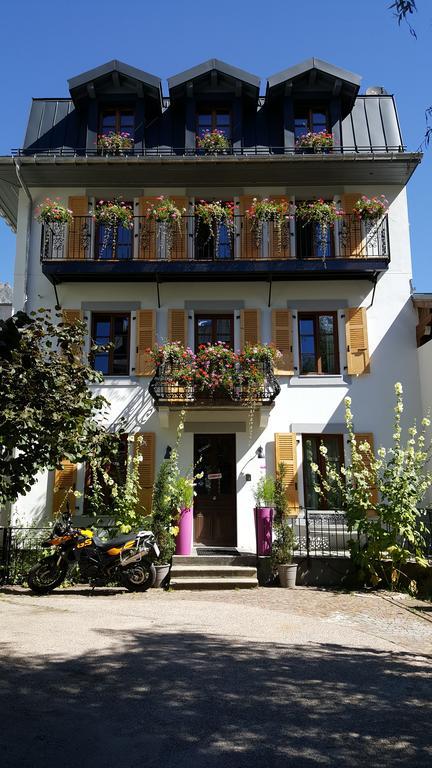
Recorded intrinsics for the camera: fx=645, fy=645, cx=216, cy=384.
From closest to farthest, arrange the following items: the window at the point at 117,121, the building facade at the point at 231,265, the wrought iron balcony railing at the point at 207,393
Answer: the wrought iron balcony railing at the point at 207,393, the building facade at the point at 231,265, the window at the point at 117,121

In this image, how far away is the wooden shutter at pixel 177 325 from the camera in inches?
571

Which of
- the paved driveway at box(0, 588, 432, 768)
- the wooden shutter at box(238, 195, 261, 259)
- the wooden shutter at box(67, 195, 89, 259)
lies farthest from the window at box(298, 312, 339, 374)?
the paved driveway at box(0, 588, 432, 768)

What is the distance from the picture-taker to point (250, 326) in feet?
47.6

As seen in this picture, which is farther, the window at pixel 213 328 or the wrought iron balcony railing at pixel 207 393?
the window at pixel 213 328

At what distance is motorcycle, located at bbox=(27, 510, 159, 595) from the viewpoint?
10398mm

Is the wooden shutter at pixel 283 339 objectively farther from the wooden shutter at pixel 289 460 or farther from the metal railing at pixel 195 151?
the metal railing at pixel 195 151

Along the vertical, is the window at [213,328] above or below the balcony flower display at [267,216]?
below

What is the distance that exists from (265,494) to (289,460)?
1.31 m

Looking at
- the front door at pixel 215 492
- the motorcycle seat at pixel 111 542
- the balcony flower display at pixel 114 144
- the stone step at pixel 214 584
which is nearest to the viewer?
the motorcycle seat at pixel 111 542

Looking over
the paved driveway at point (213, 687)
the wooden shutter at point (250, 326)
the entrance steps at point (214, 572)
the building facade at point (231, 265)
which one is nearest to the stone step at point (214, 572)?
the entrance steps at point (214, 572)

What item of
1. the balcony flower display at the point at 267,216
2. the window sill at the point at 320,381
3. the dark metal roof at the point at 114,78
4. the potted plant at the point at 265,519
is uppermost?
the dark metal roof at the point at 114,78

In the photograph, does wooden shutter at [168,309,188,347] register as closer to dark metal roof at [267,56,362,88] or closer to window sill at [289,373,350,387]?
window sill at [289,373,350,387]

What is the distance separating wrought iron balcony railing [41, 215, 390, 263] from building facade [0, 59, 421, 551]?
0.04 m

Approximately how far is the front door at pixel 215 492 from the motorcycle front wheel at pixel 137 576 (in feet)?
10.7
